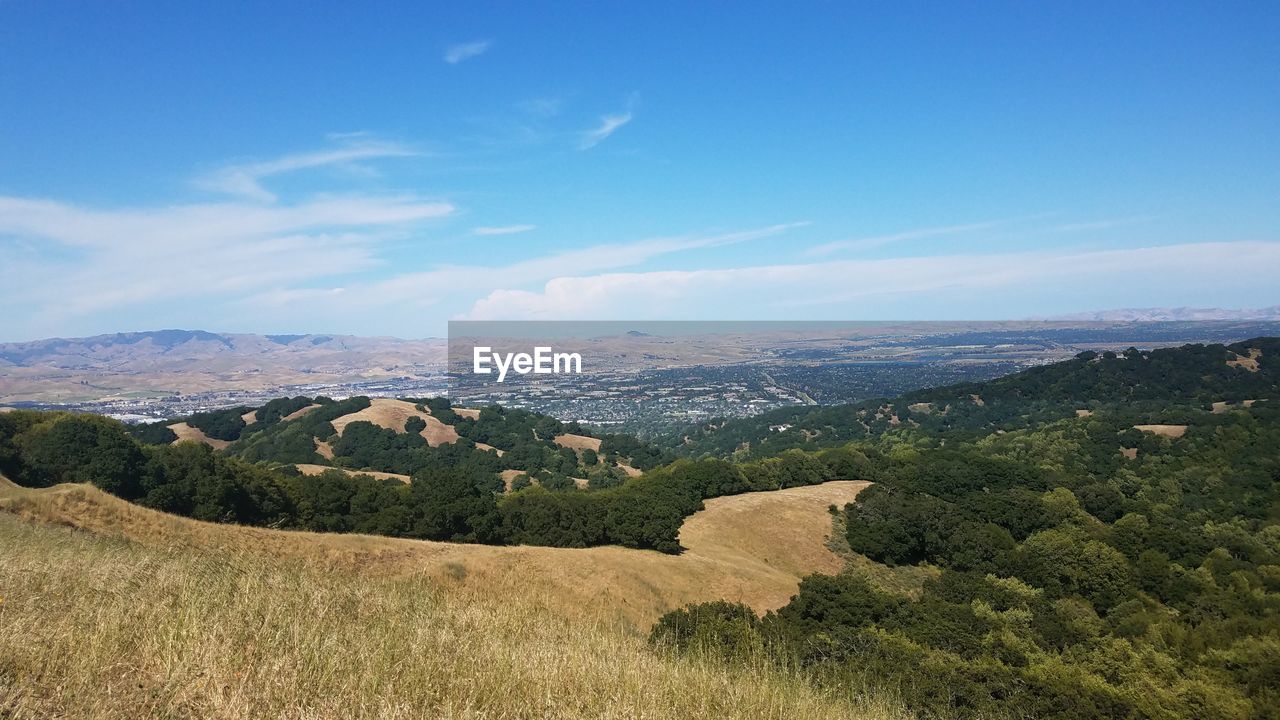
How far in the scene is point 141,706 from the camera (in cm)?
555

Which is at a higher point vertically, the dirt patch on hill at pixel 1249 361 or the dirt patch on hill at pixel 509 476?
the dirt patch on hill at pixel 1249 361

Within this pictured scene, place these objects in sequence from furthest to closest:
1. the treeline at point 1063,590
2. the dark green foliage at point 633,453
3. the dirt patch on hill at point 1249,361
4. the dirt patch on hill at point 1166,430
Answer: the dirt patch on hill at point 1249,361 → the dark green foliage at point 633,453 → the dirt patch on hill at point 1166,430 → the treeline at point 1063,590

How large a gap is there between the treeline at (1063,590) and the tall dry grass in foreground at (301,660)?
1.65 m

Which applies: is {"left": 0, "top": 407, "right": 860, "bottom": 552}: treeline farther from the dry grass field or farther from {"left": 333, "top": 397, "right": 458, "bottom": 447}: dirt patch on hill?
{"left": 333, "top": 397, "right": 458, "bottom": 447}: dirt patch on hill

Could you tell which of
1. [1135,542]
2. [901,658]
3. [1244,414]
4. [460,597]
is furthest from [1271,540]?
[460,597]

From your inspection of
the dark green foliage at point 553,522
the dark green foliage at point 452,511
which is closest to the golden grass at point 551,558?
the dark green foliage at point 553,522

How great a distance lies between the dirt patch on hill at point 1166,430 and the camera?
73162 mm

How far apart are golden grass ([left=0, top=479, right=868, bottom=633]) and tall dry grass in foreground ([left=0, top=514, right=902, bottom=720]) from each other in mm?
4070

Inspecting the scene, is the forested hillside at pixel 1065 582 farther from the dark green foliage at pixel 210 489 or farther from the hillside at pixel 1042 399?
the dark green foliage at pixel 210 489

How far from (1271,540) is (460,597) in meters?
61.6

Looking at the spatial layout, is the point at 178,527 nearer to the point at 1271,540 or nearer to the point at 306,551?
the point at 306,551

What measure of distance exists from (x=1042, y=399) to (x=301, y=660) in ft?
447

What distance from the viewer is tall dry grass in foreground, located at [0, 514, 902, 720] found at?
227 inches

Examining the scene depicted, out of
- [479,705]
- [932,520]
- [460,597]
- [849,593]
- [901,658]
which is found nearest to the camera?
[479,705]
